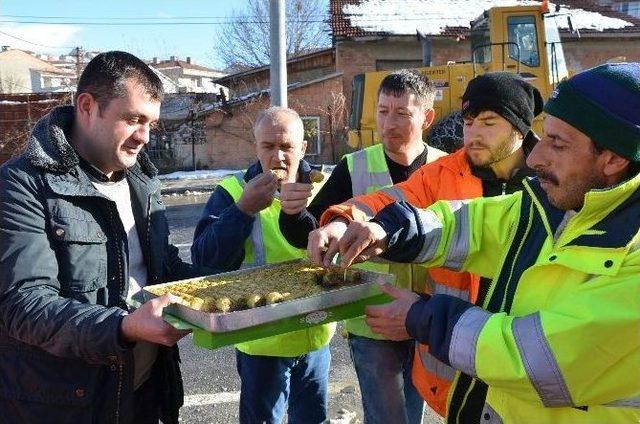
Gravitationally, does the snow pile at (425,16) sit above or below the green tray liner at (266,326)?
above

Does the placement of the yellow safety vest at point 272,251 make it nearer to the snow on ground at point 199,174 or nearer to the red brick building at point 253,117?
the snow on ground at point 199,174

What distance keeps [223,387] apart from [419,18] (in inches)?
814

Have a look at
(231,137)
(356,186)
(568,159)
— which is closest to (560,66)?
(356,186)

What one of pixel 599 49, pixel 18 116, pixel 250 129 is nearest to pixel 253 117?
pixel 250 129

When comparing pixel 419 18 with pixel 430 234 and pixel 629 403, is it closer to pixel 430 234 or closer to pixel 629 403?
pixel 430 234

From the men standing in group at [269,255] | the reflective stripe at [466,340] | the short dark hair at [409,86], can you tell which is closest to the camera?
the reflective stripe at [466,340]

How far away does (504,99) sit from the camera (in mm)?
Result: 2646

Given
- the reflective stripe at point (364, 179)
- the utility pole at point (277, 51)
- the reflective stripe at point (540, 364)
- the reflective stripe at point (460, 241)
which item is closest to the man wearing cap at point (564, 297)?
the reflective stripe at point (540, 364)

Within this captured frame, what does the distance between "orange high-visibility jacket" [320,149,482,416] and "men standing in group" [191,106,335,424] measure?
0.54 m

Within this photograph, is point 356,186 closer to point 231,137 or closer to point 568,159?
point 568,159

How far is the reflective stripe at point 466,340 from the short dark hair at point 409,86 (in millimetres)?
1835

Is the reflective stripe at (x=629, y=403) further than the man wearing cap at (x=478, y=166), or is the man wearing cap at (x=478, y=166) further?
the man wearing cap at (x=478, y=166)

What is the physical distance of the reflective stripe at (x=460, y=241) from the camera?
2.18 meters

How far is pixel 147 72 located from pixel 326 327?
1603mm
